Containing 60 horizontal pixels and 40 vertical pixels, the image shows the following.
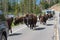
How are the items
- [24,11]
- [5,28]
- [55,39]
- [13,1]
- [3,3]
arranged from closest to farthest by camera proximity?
[5,28] < [55,39] < [3,3] < [13,1] < [24,11]

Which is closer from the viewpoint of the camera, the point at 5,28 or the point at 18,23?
the point at 5,28

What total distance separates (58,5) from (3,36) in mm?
149010

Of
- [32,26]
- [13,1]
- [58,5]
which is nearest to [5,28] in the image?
[32,26]

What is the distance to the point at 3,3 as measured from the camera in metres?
34.5

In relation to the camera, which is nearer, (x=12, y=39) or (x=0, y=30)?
(x=0, y=30)

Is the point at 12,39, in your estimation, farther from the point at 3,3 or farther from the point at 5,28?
the point at 3,3

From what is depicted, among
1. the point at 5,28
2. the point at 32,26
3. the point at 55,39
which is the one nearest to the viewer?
the point at 5,28

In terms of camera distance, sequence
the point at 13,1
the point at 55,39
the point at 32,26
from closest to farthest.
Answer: the point at 55,39 < the point at 32,26 < the point at 13,1

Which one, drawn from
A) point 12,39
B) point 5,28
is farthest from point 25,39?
point 5,28

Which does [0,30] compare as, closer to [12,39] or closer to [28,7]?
[12,39]

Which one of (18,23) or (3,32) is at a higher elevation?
(3,32)

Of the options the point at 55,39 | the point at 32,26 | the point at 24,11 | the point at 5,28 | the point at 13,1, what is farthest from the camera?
the point at 24,11

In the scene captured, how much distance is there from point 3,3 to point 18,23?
131 inches

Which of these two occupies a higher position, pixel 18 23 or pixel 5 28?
pixel 5 28
